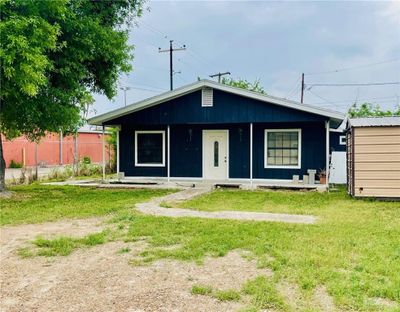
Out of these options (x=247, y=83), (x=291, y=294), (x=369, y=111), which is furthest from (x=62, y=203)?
(x=247, y=83)

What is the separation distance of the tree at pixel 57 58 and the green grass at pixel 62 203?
4.48 ft

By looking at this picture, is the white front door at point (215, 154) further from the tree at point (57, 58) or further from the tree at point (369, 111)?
the tree at point (369, 111)

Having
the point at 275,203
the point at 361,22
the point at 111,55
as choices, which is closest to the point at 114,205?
the point at 275,203

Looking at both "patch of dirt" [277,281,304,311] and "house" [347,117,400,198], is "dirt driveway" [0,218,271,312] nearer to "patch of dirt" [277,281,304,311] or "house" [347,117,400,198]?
"patch of dirt" [277,281,304,311]

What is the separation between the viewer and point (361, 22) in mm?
16047

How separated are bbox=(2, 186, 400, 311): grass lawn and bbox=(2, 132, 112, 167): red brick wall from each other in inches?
676

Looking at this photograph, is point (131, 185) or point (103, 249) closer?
point (103, 249)

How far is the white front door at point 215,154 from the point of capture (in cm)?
1527

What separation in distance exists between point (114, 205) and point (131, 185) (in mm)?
4704

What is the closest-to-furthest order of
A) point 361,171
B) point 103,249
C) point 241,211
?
point 103,249, point 241,211, point 361,171

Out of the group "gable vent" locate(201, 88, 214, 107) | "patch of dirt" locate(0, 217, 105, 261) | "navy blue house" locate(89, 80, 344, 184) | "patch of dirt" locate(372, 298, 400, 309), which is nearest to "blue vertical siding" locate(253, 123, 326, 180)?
"navy blue house" locate(89, 80, 344, 184)

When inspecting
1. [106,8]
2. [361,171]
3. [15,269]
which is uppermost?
[106,8]

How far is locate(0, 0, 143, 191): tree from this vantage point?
883 centimetres

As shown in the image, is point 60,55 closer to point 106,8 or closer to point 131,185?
point 106,8
